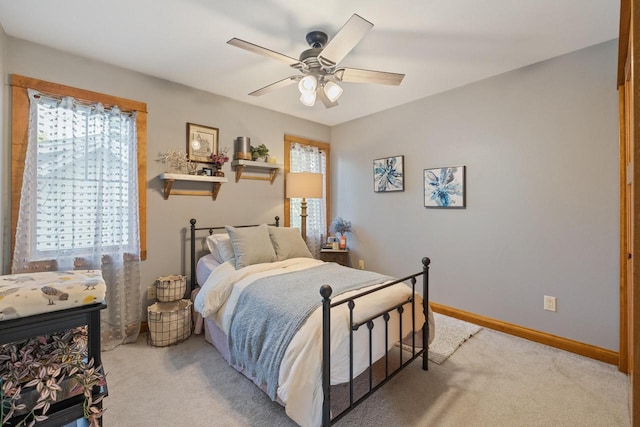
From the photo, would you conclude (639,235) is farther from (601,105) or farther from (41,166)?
(41,166)

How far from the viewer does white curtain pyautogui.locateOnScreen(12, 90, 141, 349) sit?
220 cm

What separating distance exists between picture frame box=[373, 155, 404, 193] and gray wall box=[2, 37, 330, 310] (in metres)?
1.32

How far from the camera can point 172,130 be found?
9.66ft

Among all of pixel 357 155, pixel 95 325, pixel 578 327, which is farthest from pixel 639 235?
pixel 357 155

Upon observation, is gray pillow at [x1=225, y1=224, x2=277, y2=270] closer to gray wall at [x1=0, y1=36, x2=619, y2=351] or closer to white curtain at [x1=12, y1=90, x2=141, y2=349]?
gray wall at [x1=0, y1=36, x2=619, y2=351]

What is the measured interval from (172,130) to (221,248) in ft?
4.44

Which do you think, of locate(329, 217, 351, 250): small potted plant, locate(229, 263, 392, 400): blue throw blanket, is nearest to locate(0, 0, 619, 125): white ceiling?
locate(229, 263, 392, 400): blue throw blanket

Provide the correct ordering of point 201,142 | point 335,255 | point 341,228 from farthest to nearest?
point 341,228, point 335,255, point 201,142

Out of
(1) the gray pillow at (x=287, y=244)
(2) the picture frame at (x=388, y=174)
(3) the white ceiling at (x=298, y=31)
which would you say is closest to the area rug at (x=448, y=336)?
(1) the gray pillow at (x=287, y=244)

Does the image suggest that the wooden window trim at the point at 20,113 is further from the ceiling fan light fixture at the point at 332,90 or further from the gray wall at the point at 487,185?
the ceiling fan light fixture at the point at 332,90

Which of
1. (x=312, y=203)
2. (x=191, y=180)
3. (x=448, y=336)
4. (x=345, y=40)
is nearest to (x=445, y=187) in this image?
(x=448, y=336)

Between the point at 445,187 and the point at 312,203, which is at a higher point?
the point at 445,187

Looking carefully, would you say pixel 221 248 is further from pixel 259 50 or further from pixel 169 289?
pixel 259 50

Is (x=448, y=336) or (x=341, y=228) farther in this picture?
(x=341, y=228)
